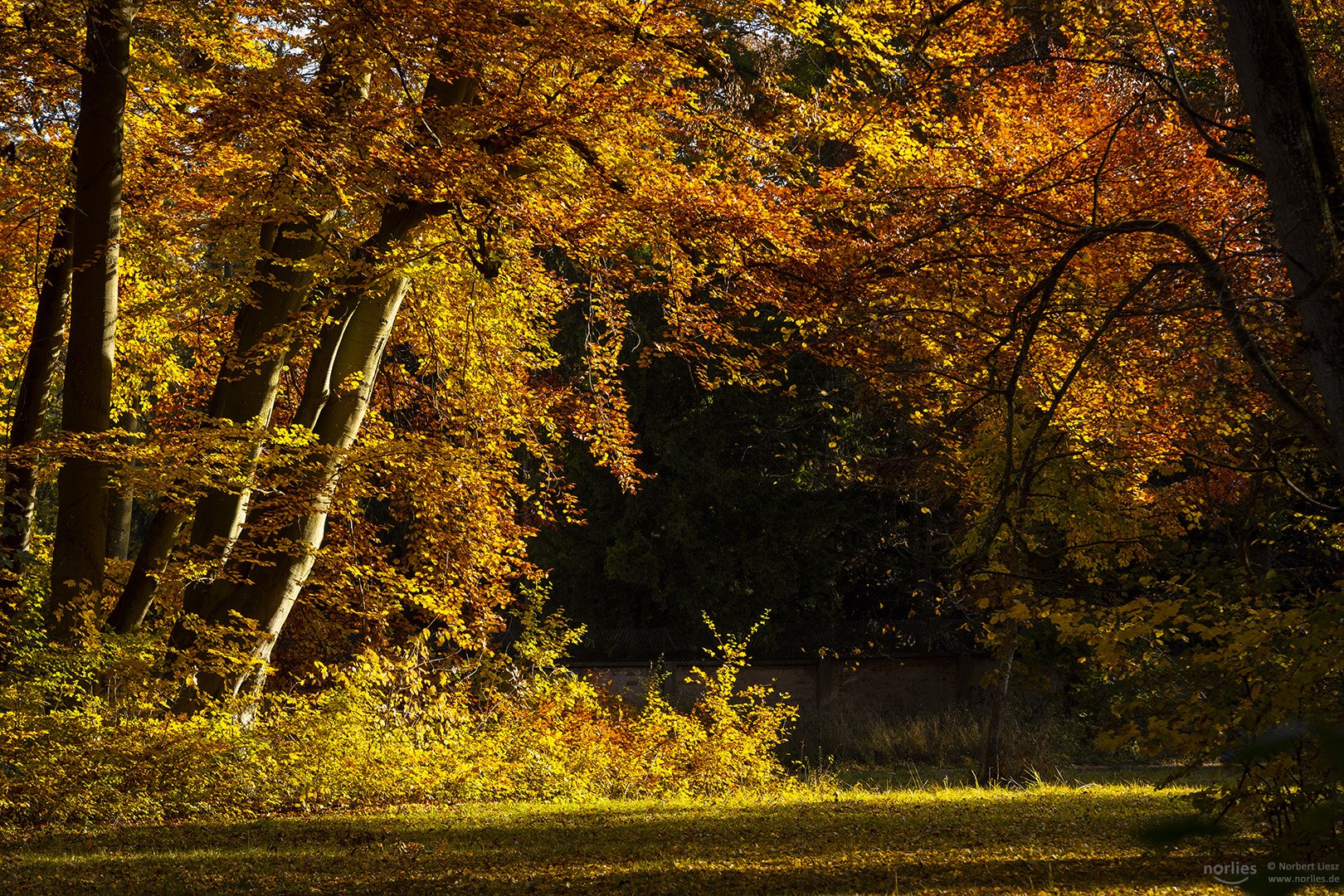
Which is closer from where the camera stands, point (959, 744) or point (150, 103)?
point (150, 103)

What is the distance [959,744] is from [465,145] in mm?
12837

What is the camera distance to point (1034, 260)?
341 inches

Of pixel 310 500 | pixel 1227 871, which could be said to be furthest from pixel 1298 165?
pixel 310 500

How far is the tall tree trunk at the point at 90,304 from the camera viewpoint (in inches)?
378

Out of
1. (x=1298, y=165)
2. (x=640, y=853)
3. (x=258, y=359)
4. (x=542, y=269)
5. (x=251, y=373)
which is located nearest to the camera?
(x=1298, y=165)

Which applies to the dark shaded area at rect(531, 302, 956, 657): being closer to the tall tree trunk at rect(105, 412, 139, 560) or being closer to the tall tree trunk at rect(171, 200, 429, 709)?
the tall tree trunk at rect(171, 200, 429, 709)

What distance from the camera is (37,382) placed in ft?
34.6

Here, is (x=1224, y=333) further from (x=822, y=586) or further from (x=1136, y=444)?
(x=822, y=586)

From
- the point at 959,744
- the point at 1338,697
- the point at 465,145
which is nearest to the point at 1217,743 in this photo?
the point at 1338,697

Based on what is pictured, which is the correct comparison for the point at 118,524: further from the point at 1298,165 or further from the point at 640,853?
the point at 1298,165

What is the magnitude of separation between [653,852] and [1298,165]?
518 centimetres

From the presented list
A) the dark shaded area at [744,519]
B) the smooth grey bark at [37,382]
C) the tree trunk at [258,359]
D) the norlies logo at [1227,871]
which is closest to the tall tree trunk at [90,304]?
the smooth grey bark at [37,382]

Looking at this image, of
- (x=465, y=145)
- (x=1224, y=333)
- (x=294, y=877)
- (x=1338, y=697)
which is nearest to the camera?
(x=1338, y=697)

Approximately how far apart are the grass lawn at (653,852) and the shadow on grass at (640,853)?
0.06 ft
